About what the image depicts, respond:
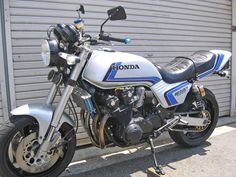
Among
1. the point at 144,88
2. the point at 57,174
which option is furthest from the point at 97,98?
the point at 57,174

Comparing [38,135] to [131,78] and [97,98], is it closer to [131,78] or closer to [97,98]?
[97,98]

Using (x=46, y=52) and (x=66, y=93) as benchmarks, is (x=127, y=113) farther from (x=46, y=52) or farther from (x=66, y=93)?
(x=46, y=52)

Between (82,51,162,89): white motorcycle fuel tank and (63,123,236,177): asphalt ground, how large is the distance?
3.16 feet

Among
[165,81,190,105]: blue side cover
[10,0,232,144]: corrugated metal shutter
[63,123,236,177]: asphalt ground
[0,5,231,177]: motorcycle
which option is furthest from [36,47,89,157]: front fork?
[165,81,190,105]: blue side cover

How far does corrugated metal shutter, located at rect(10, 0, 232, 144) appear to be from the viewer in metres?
3.81

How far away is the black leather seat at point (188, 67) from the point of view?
151 inches

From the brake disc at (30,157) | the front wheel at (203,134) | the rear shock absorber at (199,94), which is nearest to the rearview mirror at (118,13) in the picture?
the brake disc at (30,157)

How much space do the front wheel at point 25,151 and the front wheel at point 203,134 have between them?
159cm

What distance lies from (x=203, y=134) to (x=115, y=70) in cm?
191

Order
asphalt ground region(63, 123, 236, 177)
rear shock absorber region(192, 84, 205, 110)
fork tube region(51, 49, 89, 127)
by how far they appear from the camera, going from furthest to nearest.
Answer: rear shock absorber region(192, 84, 205, 110), asphalt ground region(63, 123, 236, 177), fork tube region(51, 49, 89, 127)

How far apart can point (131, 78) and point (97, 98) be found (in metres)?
0.40

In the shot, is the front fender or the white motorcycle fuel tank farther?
the white motorcycle fuel tank

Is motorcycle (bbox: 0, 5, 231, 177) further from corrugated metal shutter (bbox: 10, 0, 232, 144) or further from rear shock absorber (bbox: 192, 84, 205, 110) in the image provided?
corrugated metal shutter (bbox: 10, 0, 232, 144)

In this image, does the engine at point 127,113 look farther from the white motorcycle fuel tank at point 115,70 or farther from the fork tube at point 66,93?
the fork tube at point 66,93
